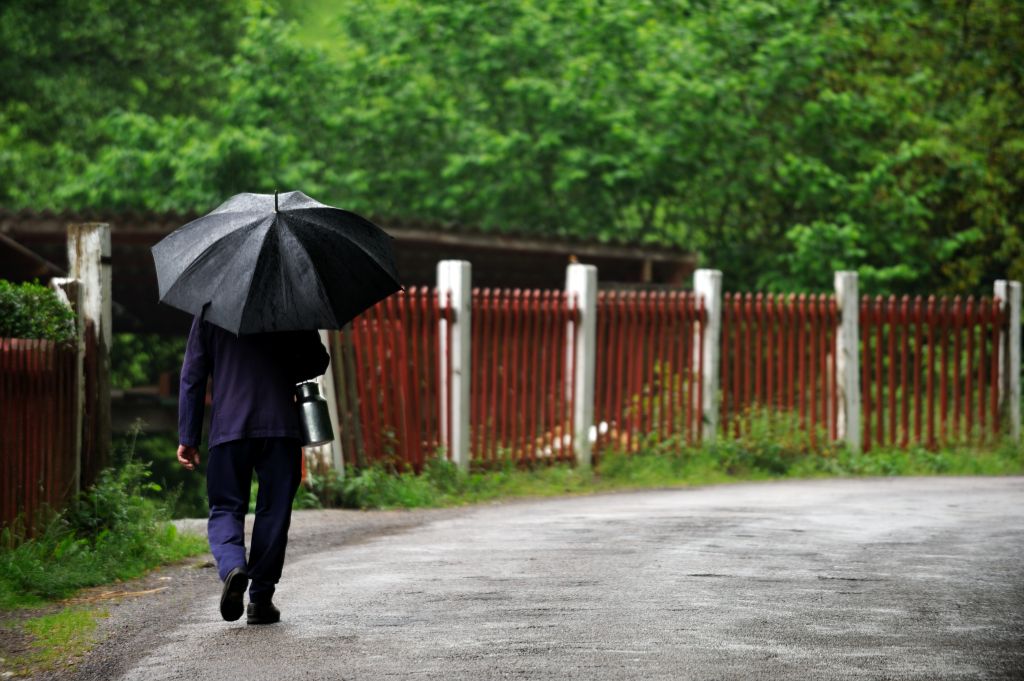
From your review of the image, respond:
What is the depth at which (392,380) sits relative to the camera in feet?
39.1

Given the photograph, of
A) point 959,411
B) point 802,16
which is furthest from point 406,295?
point 802,16

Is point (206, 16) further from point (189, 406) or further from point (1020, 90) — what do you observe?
point (189, 406)

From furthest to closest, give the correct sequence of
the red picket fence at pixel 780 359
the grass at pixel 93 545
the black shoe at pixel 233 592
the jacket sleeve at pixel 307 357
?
the red picket fence at pixel 780 359
the grass at pixel 93 545
the jacket sleeve at pixel 307 357
the black shoe at pixel 233 592

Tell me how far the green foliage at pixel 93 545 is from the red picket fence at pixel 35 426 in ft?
0.42

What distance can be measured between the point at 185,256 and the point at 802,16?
56.7 feet

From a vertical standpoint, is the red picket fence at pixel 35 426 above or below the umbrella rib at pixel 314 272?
below

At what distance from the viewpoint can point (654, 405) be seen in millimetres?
14180

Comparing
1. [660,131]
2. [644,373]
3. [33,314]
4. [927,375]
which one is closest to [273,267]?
[33,314]

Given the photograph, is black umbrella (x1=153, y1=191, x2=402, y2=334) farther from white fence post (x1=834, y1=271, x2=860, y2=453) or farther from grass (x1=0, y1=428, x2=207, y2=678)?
white fence post (x1=834, y1=271, x2=860, y2=453)

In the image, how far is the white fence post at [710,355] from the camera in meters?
14.5

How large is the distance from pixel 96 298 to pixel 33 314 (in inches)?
23.5

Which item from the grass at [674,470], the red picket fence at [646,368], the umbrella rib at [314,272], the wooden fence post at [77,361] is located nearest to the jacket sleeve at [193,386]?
the umbrella rib at [314,272]

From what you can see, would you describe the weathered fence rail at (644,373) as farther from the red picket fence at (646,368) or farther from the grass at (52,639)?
the grass at (52,639)

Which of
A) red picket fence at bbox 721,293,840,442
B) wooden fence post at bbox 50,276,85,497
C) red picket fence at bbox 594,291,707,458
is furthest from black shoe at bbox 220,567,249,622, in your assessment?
red picket fence at bbox 721,293,840,442
